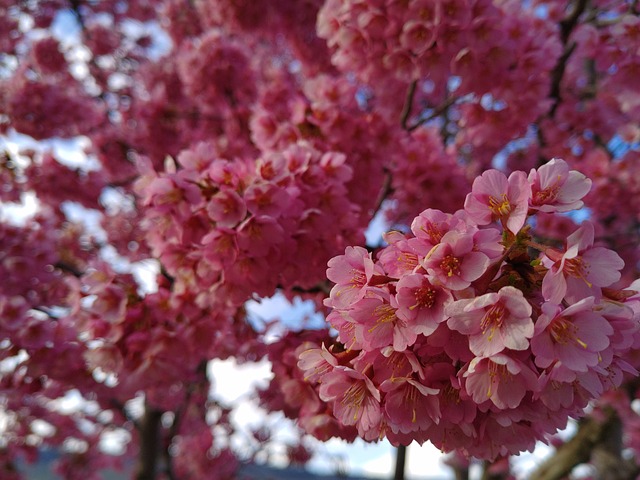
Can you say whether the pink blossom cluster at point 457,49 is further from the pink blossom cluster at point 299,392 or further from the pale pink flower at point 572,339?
the pale pink flower at point 572,339

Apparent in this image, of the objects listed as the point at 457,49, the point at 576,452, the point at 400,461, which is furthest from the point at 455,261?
the point at 576,452

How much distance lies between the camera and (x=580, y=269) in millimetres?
1020

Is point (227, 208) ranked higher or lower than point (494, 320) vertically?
higher

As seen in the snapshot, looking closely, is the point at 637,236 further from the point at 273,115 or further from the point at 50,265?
the point at 50,265

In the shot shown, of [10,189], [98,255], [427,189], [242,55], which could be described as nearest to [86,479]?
[98,255]

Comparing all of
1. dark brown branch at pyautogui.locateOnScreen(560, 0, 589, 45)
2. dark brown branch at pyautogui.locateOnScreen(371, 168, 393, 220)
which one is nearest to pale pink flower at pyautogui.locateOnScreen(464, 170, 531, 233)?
dark brown branch at pyautogui.locateOnScreen(371, 168, 393, 220)

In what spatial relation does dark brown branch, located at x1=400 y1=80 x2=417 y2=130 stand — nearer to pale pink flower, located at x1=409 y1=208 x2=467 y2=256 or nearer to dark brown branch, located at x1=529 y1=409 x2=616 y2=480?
pale pink flower, located at x1=409 y1=208 x2=467 y2=256

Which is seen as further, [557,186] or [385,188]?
[385,188]

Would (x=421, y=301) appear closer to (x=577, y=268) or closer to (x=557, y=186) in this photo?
(x=577, y=268)

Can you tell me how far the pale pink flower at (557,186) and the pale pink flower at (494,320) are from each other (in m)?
0.28

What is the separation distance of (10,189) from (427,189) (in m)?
3.47

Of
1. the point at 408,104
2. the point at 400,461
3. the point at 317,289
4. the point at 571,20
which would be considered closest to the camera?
the point at 317,289

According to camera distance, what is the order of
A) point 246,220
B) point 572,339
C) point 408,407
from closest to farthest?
point 572,339
point 408,407
point 246,220

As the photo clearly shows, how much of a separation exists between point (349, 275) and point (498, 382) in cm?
40
